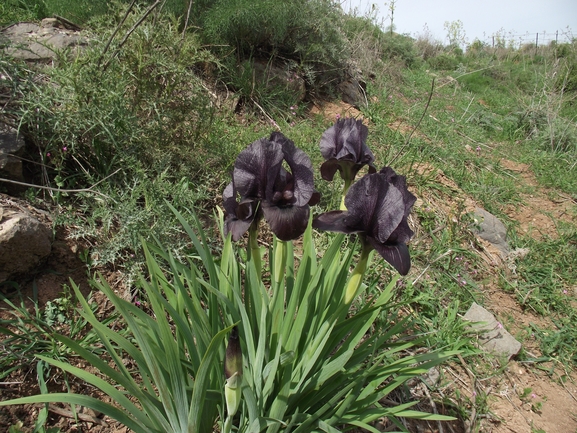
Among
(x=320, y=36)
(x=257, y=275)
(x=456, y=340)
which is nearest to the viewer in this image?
(x=257, y=275)

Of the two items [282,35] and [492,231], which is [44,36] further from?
[492,231]

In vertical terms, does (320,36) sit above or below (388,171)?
above

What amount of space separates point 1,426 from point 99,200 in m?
1.15

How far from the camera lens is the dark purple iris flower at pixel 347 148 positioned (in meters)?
1.47

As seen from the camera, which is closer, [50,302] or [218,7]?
[50,302]

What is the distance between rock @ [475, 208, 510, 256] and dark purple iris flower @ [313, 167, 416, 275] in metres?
2.88

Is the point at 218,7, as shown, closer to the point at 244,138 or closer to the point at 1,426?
the point at 244,138

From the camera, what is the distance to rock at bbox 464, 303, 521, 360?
256 cm

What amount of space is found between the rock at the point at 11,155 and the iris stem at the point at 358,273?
198 cm

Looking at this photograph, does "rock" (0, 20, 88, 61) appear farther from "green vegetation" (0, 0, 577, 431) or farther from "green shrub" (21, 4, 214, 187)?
"green shrub" (21, 4, 214, 187)

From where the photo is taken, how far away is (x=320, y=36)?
16.0 ft

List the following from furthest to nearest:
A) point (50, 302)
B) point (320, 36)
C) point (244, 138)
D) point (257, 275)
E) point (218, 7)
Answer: point (320, 36) < point (218, 7) < point (244, 138) < point (50, 302) < point (257, 275)

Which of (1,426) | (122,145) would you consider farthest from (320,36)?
(1,426)

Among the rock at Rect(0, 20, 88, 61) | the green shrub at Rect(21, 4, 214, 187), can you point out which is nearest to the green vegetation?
the green shrub at Rect(21, 4, 214, 187)
